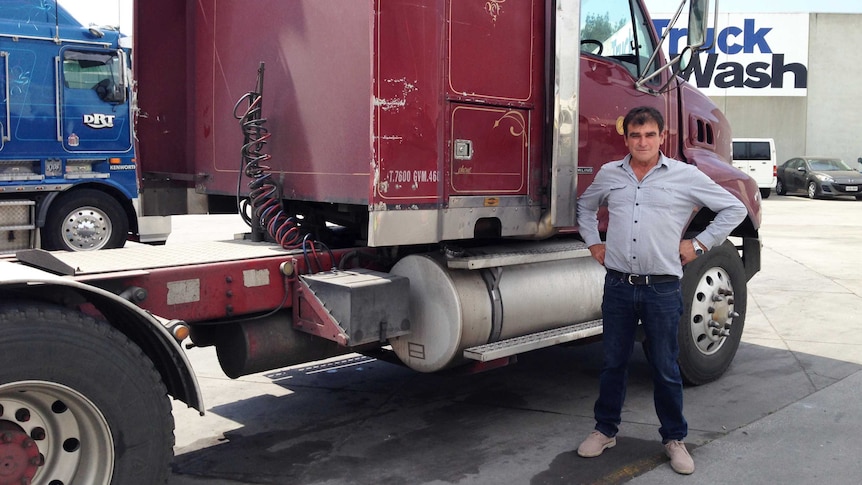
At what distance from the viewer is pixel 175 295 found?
365 cm

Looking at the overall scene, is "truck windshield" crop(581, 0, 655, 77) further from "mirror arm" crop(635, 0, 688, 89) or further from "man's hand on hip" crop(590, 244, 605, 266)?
"man's hand on hip" crop(590, 244, 605, 266)

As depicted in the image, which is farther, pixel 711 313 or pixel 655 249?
pixel 711 313

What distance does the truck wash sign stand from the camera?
32375 mm

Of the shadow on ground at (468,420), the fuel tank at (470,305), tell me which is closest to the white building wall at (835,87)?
the shadow on ground at (468,420)

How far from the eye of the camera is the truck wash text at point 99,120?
10.9 meters

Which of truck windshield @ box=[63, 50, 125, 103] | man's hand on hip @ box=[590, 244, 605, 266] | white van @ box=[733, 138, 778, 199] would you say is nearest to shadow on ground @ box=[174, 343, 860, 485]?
man's hand on hip @ box=[590, 244, 605, 266]

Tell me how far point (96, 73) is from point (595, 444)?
905 centimetres

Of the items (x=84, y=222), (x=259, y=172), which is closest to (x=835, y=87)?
(x=84, y=222)

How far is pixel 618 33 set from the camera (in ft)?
17.9

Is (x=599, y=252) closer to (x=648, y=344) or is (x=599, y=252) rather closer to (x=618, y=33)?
(x=648, y=344)

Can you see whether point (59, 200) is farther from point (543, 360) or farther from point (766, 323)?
point (766, 323)

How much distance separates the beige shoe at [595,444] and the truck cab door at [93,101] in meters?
8.74

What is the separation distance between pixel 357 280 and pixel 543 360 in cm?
289

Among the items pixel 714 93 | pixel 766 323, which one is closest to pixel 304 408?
pixel 766 323
